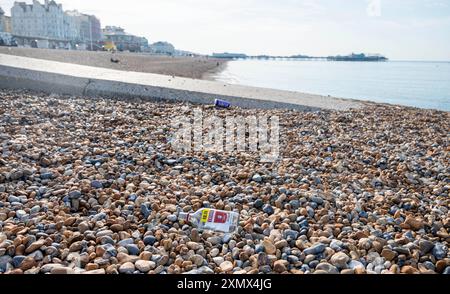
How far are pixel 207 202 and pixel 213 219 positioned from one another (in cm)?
28

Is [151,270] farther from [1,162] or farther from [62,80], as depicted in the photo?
[62,80]

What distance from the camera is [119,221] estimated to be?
233 centimetres

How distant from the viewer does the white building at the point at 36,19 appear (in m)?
77.4

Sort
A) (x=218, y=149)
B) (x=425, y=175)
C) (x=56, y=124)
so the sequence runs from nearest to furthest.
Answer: (x=425, y=175), (x=218, y=149), (x=56, y=124)

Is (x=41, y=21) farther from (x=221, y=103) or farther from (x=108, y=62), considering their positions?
(x=221, y=103)

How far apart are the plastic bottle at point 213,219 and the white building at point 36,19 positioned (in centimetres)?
8509

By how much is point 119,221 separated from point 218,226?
0.66 metres

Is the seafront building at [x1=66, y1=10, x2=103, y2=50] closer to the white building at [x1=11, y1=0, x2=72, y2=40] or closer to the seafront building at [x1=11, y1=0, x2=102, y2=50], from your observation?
the seafront building at [x1=11, y1=0, x2=102, y2=50]

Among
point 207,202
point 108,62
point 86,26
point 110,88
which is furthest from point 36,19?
point 207,202

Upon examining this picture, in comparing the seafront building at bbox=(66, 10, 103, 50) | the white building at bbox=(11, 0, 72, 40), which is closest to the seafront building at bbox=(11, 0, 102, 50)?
the white building at bbox=(11, 0, 72, 40)

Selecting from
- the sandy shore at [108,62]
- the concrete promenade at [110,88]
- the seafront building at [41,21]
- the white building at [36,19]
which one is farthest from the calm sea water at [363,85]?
the white building at [36,19]

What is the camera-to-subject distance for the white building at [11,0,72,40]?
77375 mm

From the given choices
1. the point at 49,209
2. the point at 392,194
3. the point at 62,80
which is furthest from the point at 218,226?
the point at 62,80

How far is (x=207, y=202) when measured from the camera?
8.78 ft
